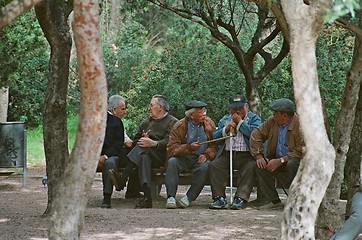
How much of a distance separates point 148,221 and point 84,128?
17.5ft

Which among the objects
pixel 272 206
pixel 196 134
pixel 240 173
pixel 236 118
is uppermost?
pixel 236 118

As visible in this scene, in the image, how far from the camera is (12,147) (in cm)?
1953

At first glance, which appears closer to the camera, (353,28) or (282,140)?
(353,28)

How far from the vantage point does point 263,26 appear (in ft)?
67.3

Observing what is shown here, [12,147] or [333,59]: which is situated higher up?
[333,59]

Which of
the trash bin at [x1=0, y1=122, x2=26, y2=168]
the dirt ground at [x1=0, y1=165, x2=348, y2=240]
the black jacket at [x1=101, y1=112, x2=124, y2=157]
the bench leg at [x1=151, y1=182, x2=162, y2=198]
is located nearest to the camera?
the dirt ground at [x1=0, y1=165, x2=348, y2=240]

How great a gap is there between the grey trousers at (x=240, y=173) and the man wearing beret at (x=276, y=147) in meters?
0.16

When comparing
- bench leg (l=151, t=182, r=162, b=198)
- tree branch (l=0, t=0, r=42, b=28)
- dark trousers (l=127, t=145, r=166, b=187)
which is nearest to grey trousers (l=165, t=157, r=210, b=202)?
dark trousers (l=127, t=145, r=166, b=187)

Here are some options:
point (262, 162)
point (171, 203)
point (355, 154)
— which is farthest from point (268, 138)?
point (355, 154)

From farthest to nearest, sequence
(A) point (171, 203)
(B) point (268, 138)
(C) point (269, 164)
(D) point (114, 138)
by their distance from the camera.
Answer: (D) point (114, 138)
(A) point (171, 203)
(B) point (268, 138)
(C) point (269, 164)

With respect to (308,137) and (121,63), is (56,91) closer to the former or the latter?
(308,137)

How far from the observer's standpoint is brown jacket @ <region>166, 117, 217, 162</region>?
15719 millimetres

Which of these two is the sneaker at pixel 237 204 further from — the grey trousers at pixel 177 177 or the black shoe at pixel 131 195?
the black shoe at pixel 131 195

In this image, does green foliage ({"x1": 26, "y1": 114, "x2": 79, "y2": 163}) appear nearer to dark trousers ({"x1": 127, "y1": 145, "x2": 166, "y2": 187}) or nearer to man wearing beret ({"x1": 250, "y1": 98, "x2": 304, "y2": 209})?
dark trousers ({"x1": 127, "y1": 145, "x2": 166, "y2": 187})
